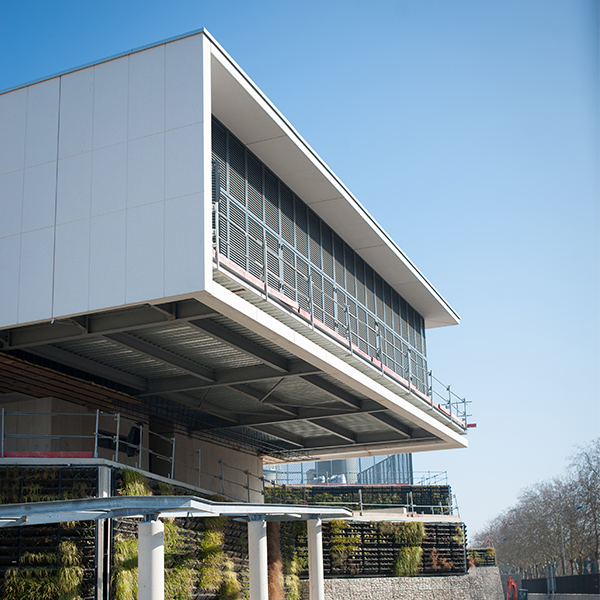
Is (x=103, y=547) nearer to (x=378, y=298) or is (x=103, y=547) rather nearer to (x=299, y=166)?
(x=299, y=166)

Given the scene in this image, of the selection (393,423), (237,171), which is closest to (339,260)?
(237,171)

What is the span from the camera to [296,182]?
68.7 ft

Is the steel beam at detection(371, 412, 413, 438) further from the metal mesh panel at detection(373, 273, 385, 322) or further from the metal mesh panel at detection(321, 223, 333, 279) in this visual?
the metal mesh panel at detection(321, 223, 333, 279)

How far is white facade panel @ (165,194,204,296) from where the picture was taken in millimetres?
14641

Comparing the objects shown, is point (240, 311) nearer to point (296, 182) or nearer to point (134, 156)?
point (134, 156)

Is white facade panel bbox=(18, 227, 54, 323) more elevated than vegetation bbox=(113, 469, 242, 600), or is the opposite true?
white facade panel bbox=(18, 227, 54, 323)

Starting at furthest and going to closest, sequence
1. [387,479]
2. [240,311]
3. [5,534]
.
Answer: [387,479] → [240,311] → [5,534]

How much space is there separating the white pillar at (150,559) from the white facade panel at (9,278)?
220 inches

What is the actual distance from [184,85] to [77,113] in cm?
277

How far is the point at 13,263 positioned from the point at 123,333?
2.84 m

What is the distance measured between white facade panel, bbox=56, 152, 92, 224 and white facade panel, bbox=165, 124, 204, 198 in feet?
6.43

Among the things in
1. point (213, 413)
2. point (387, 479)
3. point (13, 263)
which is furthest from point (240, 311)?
point (387, 479)

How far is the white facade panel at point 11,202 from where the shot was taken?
1675 centimetres

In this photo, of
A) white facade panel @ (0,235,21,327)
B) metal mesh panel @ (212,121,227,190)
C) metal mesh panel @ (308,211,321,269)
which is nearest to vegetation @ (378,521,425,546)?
metal mesh panel @ (308,211,321,269)
